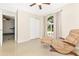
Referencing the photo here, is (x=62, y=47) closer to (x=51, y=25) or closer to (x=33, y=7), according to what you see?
(x=51, y=25)

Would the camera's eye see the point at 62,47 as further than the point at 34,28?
No

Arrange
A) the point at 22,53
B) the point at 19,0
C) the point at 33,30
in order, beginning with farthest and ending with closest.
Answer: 1. the point at 33,30
2. the point at 22,53
3. the point at 19,0

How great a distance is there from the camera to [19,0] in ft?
4.91

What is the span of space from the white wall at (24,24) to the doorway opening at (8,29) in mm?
77

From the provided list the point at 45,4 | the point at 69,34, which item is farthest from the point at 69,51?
the point at 45,4

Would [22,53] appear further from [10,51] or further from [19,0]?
[19,0]

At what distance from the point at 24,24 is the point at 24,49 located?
313 mm

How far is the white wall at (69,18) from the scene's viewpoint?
1.60 meters

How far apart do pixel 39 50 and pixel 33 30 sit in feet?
0.88

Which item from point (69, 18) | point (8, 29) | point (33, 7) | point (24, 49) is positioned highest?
point (33, 7)

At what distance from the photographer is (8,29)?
5.59ft

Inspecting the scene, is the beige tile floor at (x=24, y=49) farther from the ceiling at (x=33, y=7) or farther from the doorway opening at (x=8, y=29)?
the ceiling at (x=33, y=7)

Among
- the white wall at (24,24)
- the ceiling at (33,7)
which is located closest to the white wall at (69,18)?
the ceiling at (33,7)

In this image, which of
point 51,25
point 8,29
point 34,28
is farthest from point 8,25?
point 51,25
